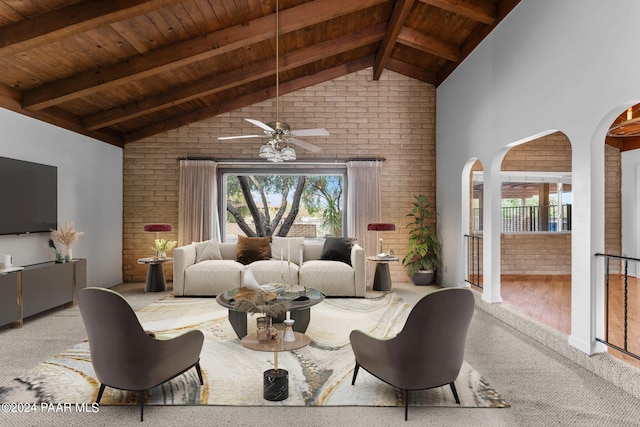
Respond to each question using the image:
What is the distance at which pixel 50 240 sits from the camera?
16.8 feet

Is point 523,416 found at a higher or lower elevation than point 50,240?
lower

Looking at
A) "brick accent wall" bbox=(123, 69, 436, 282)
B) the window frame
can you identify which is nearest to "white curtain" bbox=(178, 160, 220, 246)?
"brick accent wall" bbox=(123, 69, 436, 282)

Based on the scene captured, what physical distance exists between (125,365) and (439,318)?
78.3 inches

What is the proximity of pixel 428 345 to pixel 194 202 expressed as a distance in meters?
5.46

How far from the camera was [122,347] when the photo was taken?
2.37 meters

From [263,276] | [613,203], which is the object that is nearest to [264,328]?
[263,276]

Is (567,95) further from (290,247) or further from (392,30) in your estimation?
(290,247)

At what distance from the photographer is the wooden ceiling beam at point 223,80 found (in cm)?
568

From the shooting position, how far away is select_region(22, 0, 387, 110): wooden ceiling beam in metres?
4.47

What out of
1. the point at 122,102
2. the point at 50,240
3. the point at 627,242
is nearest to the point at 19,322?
the point at 50,240

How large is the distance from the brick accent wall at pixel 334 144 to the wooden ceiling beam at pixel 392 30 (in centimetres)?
45

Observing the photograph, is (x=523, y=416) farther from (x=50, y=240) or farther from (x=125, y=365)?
(x=50, y=240)

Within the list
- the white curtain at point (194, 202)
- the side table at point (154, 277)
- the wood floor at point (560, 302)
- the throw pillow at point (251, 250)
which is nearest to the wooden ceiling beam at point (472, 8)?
the wood floor at point (560, 302)

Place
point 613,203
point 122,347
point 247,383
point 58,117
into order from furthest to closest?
point 613,203
point 58,117
point 247,383
point 122,347
